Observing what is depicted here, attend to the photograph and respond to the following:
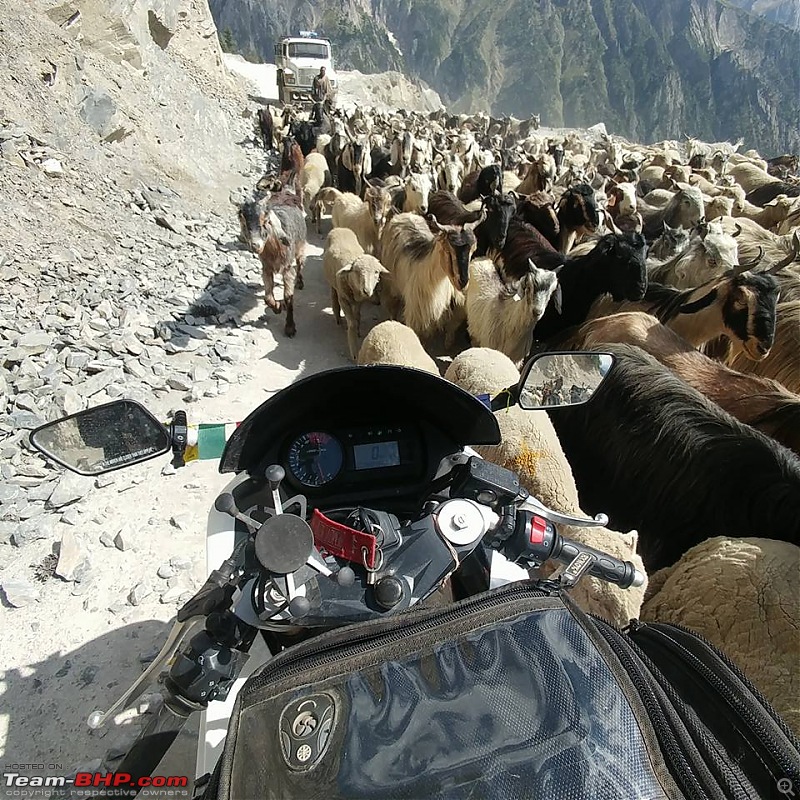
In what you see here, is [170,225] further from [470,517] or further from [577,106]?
[577,106]

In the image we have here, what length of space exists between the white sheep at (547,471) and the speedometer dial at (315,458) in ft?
4.95

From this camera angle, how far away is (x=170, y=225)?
956 cm

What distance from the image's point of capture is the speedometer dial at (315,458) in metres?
1.83

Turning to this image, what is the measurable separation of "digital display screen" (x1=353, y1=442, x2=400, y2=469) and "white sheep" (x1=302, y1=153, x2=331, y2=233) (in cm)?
1169

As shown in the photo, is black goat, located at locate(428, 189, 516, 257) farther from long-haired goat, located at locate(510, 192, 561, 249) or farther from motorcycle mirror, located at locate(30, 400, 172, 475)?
motorcycle mirror, located at locate(30, 400, 172, 475)

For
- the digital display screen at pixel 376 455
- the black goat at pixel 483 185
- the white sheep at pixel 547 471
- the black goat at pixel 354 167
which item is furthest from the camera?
the black goat at pixel 354 167

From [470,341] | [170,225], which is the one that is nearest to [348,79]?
[170,225]

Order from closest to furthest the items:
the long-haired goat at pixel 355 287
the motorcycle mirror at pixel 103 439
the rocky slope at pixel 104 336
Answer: the motorcycle mirror at pixel 103 439 → the rocky slope at pixel 104 336 → the long-haired goat at pixel 355 287

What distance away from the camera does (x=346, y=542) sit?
128cm

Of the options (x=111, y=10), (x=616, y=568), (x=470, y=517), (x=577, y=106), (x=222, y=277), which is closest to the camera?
(x=470, y=517)

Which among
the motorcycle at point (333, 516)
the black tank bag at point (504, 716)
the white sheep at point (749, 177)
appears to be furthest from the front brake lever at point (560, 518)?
the white sheep at point (749, 177)

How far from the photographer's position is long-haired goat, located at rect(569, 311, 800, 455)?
3695 millimetres

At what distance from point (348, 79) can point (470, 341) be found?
42848 millimetres

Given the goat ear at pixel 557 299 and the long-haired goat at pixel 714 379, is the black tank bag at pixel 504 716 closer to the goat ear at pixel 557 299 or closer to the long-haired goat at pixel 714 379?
the long-haired goat at pixel 714 379
